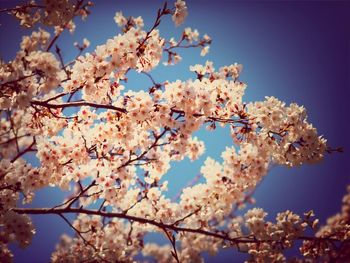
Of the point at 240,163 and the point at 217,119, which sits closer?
the point at 217,119

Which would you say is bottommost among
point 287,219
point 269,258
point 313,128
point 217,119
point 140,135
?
point 269,258

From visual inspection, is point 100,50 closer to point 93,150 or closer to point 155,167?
point 93,150

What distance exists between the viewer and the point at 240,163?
5.77 metres

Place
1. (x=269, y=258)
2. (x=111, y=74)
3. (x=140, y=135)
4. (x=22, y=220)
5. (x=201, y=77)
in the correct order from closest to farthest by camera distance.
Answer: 1. (x=22, y=220)
2. (x=111, y=74)
3. (x=201, y=77)
4. (x=140, y=135)
5. (x=269, y=258)

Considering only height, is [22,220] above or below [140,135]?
below

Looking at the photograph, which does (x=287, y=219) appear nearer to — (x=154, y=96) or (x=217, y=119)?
(x=217, y=119)

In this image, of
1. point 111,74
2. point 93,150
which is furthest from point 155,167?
point 111,74

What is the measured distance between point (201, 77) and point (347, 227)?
375 centimetres

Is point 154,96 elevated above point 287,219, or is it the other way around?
point 154,96

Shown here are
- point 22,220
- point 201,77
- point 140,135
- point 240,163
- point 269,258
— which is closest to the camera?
point 22,220

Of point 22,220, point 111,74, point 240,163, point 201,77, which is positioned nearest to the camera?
point 22,220

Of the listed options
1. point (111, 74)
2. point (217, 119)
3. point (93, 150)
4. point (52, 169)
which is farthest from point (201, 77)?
point (52, 169)

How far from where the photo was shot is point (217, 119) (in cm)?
415

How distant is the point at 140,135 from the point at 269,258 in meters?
3.45
